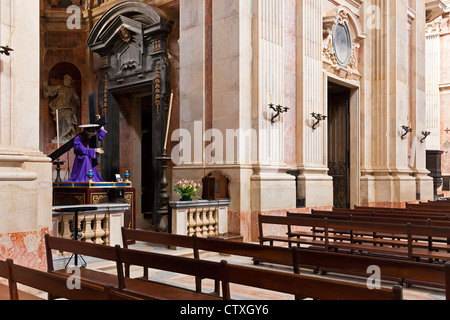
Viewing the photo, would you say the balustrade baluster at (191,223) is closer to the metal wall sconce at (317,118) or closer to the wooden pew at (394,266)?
the metal wall sconce at (317,118)

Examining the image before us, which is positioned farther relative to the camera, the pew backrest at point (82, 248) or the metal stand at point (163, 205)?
the metal stand at point (163, 205)

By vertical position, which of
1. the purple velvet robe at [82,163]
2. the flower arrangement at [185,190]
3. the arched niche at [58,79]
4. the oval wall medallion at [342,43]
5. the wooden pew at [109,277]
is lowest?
the wooden pew at [109,277]

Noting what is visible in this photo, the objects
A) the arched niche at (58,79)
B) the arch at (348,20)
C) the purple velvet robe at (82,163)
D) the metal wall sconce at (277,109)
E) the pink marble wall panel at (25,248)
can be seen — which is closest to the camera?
the pink marble wall panel at (25,248)

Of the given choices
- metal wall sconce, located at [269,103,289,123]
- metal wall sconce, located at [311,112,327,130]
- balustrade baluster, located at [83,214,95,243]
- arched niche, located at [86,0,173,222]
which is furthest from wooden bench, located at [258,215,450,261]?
arched niche, located at [86,0,173,222]

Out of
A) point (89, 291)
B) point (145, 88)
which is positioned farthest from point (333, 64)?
point (89, 291)

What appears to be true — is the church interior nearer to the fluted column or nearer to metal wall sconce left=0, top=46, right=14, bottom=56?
metal wall sconce left=0, top=46, right=14, bottom=56

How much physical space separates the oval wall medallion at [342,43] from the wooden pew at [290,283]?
1008 centimetres

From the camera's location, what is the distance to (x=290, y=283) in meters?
2.84

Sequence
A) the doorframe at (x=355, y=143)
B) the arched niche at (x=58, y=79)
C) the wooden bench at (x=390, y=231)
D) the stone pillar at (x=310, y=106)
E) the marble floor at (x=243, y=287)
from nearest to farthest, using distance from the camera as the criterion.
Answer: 1. the marble floor at (x=243, y=287)
2. the wooden bench at (x=390, y=231)
3. the stone pillar at (x=310, y=106)
4. the doorframe at (x=355, y=143)
5. the arched niche at (x=58, y=79)

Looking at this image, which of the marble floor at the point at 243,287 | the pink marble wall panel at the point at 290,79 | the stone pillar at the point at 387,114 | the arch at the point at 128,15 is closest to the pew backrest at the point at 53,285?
the marble floor at the point at 243,287

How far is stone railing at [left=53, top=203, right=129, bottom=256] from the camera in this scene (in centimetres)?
611

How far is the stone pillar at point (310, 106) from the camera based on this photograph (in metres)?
10.2

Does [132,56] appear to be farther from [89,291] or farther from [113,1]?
[89,291]
